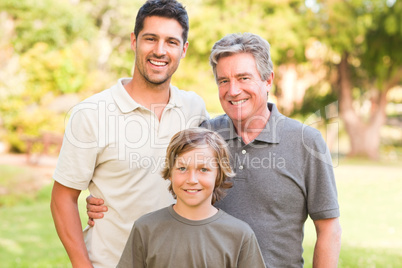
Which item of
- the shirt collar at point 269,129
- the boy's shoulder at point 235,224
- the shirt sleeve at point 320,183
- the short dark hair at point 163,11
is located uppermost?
the short dark hair at point 163,11

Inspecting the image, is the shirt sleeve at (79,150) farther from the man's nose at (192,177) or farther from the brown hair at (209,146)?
the man's nose at (192,177)

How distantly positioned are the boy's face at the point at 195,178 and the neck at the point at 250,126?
333 mm

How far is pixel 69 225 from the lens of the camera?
252 centimetres

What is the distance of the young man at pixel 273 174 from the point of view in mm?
2424

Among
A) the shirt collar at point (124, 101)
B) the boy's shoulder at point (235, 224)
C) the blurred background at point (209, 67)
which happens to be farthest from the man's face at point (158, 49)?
the blurred background at point (209, 67)

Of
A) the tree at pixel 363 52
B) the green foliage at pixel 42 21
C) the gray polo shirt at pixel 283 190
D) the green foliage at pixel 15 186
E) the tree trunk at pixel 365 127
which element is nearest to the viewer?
the gray polo shirt at pixel 283 190

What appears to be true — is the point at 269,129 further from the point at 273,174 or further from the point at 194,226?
the point at 194,226

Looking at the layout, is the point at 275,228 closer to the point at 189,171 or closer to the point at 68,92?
the point at 189,171

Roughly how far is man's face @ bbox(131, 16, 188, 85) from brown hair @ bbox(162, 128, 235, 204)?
480 millimetres

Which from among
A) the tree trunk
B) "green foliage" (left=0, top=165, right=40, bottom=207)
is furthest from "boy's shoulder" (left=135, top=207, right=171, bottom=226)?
the tree trunk

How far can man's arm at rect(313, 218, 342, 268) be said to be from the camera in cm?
242

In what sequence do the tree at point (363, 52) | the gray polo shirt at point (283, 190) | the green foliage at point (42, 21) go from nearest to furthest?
the gray polo shirt at point (283, 190)
the tree at point (363, 52)
the green foliage at point (42, 21)

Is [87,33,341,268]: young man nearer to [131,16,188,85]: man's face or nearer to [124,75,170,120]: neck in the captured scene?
[131,16,188,85]: man's face

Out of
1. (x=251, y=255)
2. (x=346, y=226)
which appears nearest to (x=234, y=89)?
(x=251, y=255)
